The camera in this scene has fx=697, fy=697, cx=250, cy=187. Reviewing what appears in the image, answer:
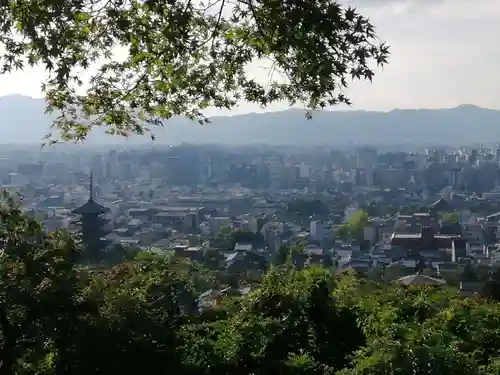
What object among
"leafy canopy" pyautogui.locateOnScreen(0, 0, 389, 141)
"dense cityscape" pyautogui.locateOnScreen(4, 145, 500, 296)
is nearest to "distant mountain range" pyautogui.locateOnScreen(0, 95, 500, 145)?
"dense cityscape" pyautogui.locateOnScreen(4, 145, 500, 296)

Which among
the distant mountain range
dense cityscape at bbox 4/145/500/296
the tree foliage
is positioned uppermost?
the distant mountain range

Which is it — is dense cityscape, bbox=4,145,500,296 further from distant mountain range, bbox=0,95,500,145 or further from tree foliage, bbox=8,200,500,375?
distant mountain range, bbox=0,95,500,145

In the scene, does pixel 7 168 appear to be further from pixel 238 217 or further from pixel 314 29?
pixel 314 29

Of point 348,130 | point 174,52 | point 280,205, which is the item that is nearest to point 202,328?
point 174,52

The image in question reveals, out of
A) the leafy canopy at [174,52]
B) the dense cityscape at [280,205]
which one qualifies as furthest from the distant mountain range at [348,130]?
the leafy canopy at [174,52]

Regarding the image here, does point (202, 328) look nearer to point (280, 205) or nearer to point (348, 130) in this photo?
point (280, 205)

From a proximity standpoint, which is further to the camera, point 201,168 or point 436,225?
point 201,168

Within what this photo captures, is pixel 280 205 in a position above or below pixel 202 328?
below

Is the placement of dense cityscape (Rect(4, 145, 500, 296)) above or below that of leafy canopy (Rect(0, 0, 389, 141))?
below

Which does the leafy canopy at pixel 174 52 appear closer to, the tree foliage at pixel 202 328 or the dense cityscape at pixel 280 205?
the tree foliage at pixel 202 328

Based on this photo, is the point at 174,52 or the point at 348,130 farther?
the point at 348,130

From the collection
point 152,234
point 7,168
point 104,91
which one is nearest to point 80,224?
point 152,234
